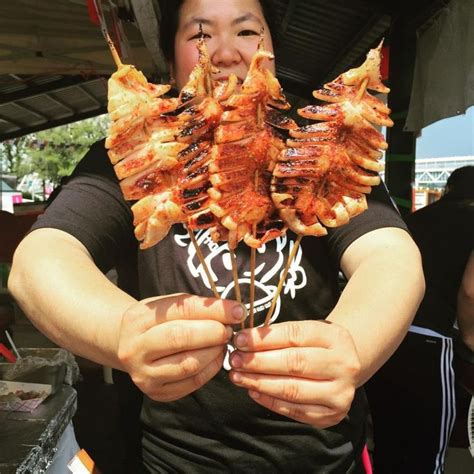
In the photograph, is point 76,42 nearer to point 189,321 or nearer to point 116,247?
point 116,247

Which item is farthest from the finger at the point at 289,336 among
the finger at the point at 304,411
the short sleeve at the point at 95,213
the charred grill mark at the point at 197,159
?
the short sleeve at the point at 95,213

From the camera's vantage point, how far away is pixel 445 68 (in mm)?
4195

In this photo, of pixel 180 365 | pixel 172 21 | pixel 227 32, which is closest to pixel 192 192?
pixel 180 365

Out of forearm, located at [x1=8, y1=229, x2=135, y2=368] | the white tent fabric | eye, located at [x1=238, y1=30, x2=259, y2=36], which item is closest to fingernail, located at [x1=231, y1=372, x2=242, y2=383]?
forearm, located at [x1=8, y1=229, x2=135, y2=368]

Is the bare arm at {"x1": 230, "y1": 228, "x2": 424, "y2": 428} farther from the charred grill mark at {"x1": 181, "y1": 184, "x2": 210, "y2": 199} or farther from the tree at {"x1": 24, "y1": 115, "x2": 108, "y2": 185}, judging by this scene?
the tree at {"x1": 24, "y1": 115, "x2": 108, "y2": 185}

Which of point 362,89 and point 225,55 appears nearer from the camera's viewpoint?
point 362,89

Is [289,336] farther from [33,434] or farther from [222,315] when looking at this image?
[33,434]

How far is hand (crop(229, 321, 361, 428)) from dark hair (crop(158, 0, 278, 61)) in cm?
114

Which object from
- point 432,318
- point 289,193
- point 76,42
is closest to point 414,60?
point 432,318

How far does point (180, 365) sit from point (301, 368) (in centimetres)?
25

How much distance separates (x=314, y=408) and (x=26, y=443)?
1513 mm

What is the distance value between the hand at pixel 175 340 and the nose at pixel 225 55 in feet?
2.62

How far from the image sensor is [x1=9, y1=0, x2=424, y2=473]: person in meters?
0.99

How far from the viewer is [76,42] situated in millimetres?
5066
